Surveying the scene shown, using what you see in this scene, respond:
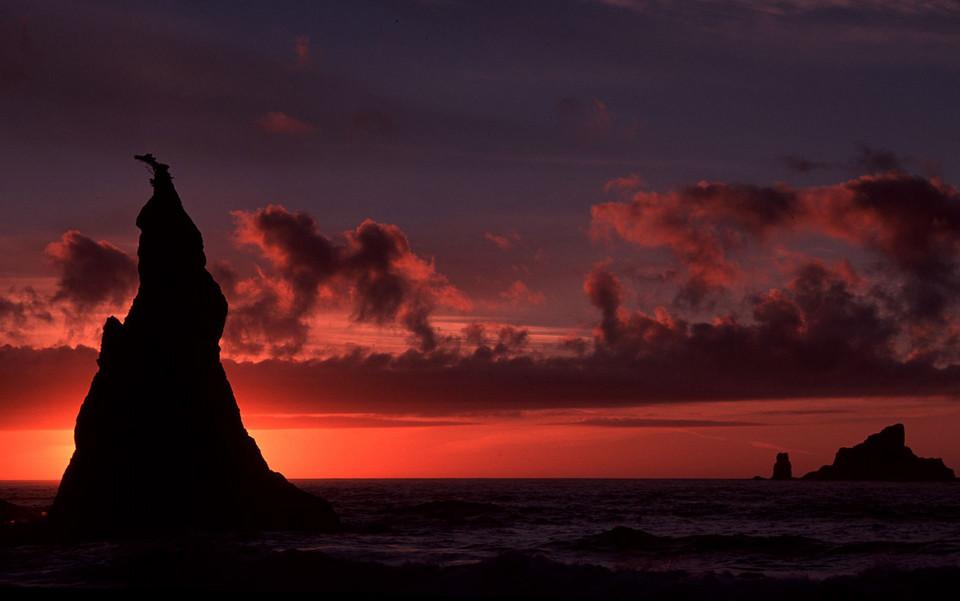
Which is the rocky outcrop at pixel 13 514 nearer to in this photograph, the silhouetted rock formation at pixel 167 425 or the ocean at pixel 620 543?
the silhouetted rock formation at pixel 167 425

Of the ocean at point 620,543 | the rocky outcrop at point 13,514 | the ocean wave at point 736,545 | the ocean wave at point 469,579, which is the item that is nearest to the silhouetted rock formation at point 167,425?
the ocean at point 620,543

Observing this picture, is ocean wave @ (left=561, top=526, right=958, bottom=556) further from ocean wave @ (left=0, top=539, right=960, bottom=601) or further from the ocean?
ocean wave @ (left=0, top=539, right=960, bottom=601)

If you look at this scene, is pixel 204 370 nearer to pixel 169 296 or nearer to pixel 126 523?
pixel 169 296

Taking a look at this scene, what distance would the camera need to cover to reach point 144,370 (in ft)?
133

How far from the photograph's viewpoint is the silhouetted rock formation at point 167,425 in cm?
3894

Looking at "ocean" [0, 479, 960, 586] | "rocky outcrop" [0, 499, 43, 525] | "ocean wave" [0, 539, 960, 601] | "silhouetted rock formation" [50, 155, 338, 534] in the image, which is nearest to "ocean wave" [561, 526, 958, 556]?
"ocean" [0, 479, 960, 586]

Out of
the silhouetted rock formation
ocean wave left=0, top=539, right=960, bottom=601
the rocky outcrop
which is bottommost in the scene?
ocean wave left=0, top=539, right=960, bottom=601

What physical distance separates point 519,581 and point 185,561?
1019 centimetres

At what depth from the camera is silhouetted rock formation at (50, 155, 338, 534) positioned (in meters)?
38.9

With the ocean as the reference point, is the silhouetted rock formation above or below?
above

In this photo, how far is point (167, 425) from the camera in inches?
1570

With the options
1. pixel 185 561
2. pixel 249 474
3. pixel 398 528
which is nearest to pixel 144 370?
pixel 249 474

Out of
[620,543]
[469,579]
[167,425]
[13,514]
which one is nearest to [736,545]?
[620,543]

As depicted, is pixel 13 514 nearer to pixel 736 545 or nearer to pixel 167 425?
pixel 167 425
